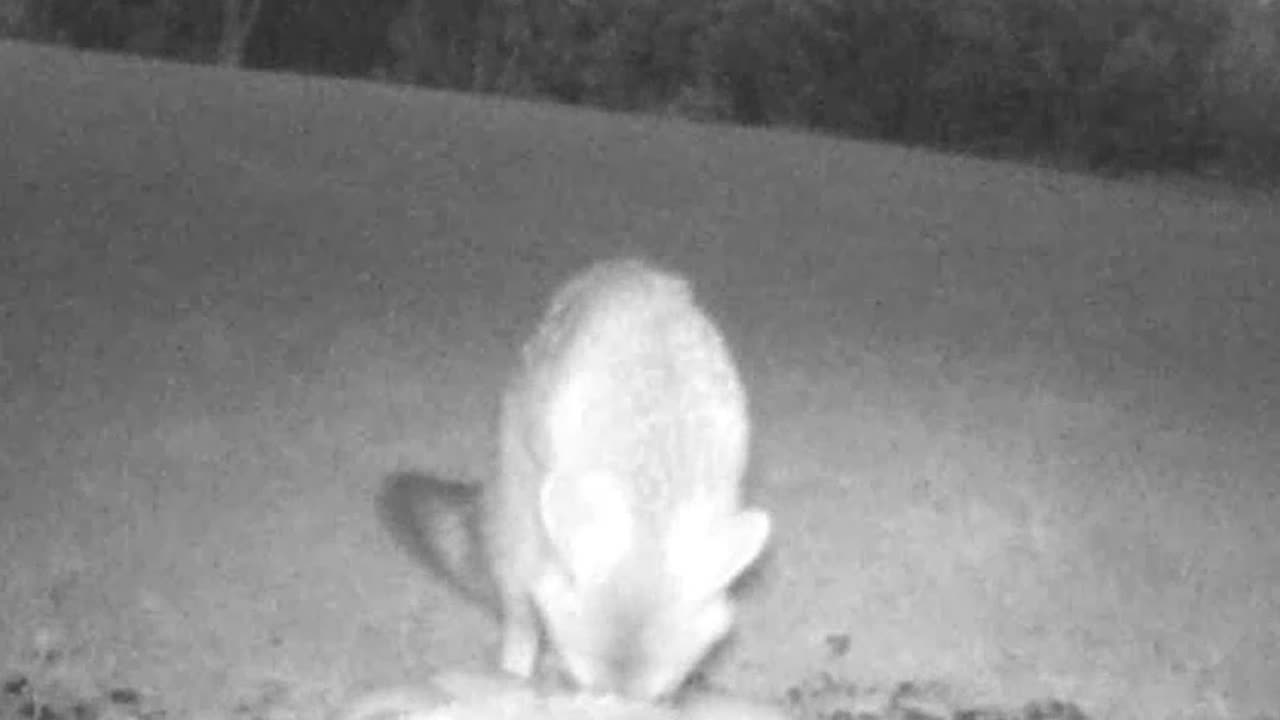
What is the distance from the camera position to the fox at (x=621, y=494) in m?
3.52

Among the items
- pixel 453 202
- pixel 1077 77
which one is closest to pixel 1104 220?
pixel 1077 77

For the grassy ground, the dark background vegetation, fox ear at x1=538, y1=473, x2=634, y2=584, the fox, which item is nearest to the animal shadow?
the grassy ground

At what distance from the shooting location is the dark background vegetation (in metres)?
7.05

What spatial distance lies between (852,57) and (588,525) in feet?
12.3

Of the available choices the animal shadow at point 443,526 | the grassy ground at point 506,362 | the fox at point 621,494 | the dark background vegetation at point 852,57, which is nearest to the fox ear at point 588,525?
the fox at point 621,494

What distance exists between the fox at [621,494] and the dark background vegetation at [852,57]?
107 inches

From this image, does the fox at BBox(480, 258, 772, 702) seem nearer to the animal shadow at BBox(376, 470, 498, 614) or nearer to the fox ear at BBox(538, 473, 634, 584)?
the fox ear at BBox(538, 473, 634, 584)

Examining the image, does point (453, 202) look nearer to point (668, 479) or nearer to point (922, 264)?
point (922, 264)

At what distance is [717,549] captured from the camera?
11.8 feet

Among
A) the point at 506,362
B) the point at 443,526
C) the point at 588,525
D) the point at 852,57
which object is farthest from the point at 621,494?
the point at 852,57

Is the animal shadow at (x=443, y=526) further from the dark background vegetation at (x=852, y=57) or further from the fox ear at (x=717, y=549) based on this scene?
the dark background vegetation at (x=852, y=57)

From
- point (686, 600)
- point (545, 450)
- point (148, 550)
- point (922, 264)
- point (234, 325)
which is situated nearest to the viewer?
point (686, 600)

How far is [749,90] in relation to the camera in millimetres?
7109

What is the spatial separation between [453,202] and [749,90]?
2.59 ft
